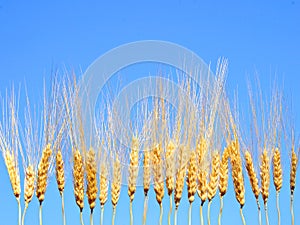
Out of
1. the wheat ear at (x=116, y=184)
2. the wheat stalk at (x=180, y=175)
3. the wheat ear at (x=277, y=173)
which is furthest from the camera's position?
the wheat ear at (x=277, y=173)

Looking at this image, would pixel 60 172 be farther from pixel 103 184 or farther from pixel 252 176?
pixel 252 176

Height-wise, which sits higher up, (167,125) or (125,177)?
(167,125)

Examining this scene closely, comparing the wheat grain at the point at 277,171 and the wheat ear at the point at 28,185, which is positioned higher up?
the wheat grain at the point at 277,171

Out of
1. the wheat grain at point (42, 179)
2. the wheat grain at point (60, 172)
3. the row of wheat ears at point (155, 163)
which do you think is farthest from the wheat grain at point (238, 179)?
the wheat grain at point (42, 179)

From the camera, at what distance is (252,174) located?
4.06 m

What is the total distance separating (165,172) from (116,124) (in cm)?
48

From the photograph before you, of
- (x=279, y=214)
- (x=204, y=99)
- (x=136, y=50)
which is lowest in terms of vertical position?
(x=279, y=214)

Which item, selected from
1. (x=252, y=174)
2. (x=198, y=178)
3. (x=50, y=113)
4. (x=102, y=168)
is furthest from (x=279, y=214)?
(x=50, y=113)

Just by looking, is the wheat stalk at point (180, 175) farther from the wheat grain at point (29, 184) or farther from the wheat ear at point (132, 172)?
the wheat grain at point (29, 184)

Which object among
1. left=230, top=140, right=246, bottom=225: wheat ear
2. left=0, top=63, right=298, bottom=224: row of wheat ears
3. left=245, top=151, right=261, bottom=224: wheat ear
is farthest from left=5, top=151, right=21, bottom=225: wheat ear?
left=245, top=151, right=261, bottom=224: wheat ear

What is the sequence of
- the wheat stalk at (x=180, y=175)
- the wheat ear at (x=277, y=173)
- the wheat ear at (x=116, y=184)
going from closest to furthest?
the wheat stalk at (x=180, y=175), the wheat ear at (x=116, y=184), the wheat ear at (x=277, y=173)

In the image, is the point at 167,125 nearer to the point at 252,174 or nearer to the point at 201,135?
the point at 201,135

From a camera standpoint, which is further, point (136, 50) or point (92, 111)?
point (136, 50)

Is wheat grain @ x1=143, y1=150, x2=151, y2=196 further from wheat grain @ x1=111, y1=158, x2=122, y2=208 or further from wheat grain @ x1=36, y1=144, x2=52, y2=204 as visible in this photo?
wheat grain @ x1=36, y1=144, x2=52, y2=204
